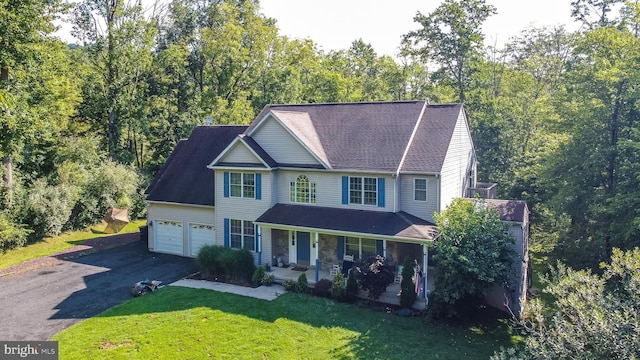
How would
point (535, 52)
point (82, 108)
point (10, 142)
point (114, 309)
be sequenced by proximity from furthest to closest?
point (535, 52) < point (82, 108) < point (10, 142) < point (114, 309)

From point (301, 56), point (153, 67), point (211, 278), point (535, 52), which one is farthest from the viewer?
point (301, 56)

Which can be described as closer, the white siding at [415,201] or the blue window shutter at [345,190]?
the white siding at [415,201]

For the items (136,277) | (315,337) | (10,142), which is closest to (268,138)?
(136,277)

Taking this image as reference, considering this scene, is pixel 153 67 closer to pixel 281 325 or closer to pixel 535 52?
pixel 281 325

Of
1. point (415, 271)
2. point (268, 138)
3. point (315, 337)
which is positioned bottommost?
point (315, 337)

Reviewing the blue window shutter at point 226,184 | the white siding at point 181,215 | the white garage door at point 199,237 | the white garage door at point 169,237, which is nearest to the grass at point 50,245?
the white siding at point 181,215

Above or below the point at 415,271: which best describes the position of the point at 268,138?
above

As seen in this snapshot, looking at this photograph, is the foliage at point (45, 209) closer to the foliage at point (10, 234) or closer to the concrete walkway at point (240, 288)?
the foliage at point (10, 234)

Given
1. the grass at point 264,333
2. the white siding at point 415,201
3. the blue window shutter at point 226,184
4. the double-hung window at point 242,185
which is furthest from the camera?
the blue window shutter at point 226,184

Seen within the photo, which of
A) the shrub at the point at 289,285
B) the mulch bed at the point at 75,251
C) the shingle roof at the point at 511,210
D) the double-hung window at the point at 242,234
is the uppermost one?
the shingle roof at the point at 511,210
